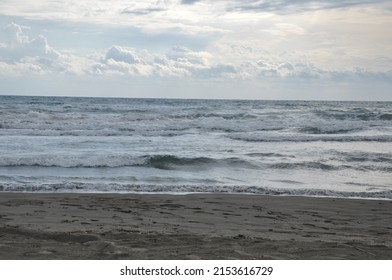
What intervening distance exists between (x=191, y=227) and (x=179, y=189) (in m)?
3.52

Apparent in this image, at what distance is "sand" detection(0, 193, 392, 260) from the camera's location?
5.33 m

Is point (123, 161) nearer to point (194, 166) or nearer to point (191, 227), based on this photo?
point (194, 166)

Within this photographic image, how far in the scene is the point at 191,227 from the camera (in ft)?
22.5

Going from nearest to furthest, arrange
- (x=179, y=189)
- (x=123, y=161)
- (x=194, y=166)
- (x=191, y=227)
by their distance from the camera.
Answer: (x=191, y=227) < (x=179, y=189) < (x=123, y=161) < (x=194, y=166)

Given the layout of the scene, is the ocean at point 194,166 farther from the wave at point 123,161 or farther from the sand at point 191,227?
the sand at point 191,227

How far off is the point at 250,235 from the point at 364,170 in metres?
8.17

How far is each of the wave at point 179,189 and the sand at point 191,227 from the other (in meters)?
0.56

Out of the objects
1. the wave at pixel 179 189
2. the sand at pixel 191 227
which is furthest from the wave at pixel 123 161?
the sand at pixel 191 227

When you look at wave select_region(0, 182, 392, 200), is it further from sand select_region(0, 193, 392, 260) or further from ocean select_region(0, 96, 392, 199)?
sand select_region(0, 193, 392, 260)

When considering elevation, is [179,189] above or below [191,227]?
below

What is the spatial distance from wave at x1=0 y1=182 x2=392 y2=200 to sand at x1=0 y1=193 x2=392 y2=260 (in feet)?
1.84

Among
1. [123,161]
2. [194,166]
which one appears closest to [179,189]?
[194,166]

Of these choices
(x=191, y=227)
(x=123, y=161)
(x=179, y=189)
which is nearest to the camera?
(x=191, y=227)

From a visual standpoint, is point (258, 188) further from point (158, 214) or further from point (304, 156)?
point (304, 156)
